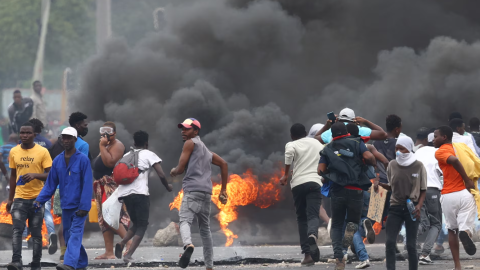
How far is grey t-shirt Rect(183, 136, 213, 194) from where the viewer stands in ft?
21.6

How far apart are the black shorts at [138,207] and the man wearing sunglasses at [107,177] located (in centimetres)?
50

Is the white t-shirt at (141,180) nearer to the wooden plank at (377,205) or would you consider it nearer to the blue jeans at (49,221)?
the blue jeans at (49,221)

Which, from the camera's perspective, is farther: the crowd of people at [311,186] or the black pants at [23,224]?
the black pants at [23,224]

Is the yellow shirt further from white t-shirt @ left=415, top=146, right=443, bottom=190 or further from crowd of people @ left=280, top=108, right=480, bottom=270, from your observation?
white t-shirt @ left=415, top=146, right=443, bottom=190

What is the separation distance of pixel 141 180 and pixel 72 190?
1785mm

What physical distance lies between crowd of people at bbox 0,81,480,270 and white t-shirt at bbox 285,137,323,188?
0.04 ft

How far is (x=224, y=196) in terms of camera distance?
22.0 feet

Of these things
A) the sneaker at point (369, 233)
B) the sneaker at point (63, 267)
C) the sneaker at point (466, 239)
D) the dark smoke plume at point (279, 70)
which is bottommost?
the sneaker at point (63, 267)

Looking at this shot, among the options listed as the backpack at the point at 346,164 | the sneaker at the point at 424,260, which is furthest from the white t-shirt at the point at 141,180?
the sneaker at the point at 424,260

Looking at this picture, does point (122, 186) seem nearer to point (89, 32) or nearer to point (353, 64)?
point (353, 64)

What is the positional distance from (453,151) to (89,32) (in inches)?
1540

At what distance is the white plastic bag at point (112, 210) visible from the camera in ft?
26.8

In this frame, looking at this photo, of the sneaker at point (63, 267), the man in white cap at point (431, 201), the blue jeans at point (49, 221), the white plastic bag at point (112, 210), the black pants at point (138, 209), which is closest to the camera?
the sneaker at point (63, 267)

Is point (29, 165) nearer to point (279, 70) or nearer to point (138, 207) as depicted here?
point (138, 207)
